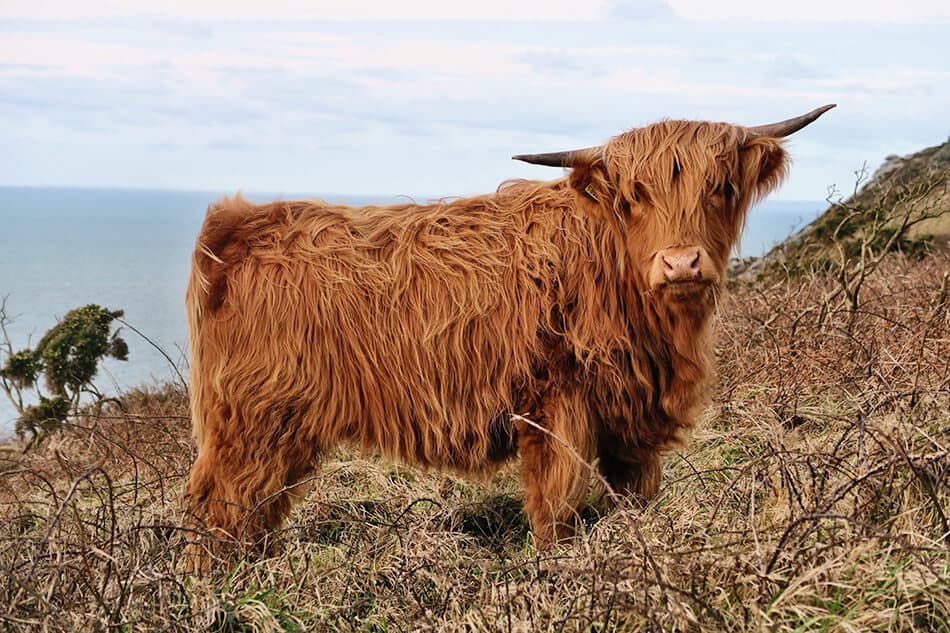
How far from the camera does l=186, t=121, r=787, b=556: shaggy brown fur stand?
116 inches

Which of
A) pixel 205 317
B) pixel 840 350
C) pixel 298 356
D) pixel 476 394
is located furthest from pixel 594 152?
pixel 840 350

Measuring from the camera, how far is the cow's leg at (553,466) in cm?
290

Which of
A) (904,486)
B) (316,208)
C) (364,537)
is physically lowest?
(364,537)

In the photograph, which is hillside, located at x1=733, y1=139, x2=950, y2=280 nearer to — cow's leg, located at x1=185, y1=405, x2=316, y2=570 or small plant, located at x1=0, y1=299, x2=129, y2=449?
cow's leg, located at x1=185, y1=405, x2=316, y2=570

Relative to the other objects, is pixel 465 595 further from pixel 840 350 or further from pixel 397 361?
pixel 840 350

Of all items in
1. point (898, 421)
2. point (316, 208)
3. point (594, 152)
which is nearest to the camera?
point (898, 421)

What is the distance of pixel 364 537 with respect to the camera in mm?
2965

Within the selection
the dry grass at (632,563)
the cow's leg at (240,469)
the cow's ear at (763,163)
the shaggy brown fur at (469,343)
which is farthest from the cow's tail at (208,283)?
the cow's ear at (763,163)

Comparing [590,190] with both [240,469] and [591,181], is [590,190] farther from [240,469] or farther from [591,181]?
[240,469]

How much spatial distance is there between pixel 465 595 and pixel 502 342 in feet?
2.92

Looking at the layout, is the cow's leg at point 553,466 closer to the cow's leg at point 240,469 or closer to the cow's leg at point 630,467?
the cow's leg at point 630,467

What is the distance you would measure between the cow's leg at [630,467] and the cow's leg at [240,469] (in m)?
1.01

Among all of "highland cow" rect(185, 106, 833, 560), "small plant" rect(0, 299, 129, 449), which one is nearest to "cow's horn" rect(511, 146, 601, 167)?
"highland cow" rect(185, 106, 833, 560)

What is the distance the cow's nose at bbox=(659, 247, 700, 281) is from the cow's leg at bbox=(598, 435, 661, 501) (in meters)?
0.69
